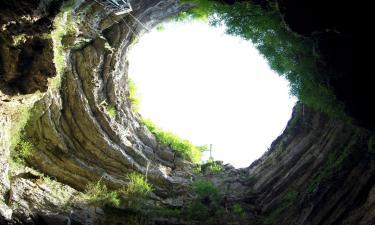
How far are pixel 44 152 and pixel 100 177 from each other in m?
1.77

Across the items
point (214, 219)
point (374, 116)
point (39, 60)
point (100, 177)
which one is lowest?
point (214, 219)

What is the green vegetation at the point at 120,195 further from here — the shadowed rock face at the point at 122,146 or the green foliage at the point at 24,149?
the green foliage at the point at 24,149

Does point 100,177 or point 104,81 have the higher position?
point 104,81

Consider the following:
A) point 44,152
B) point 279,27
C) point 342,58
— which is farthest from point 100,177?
point 342,58

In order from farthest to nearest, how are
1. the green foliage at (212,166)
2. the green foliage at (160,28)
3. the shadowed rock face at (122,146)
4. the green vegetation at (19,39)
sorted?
the green foliage at (212,166), the green foliage at (160,28), the shadowed rock face at (122,146), the green vegetation at (19,39)

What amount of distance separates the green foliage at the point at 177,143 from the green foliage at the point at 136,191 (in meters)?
3.39

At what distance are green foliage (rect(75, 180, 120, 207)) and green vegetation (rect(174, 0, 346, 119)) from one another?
208 inches

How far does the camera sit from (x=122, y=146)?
13.4 meters

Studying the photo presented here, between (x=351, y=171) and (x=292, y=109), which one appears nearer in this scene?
(x=351, y=171)

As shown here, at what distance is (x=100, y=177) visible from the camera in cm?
1209

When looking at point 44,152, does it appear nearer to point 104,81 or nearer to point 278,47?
point 104,81

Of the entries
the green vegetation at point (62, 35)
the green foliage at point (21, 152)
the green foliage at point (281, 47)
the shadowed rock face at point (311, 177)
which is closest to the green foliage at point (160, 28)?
the green vegetation at point (62, 35)

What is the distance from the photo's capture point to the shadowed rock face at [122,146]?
941 centimetres

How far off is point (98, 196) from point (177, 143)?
5.40 metres
